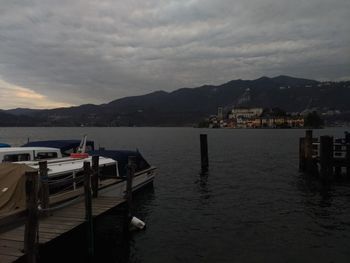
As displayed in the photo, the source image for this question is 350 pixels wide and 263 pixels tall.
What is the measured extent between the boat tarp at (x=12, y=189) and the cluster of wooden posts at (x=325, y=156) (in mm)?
21806

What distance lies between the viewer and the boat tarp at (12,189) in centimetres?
1251

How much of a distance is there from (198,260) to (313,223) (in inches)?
302

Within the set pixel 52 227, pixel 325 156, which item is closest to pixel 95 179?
pixel 52 227

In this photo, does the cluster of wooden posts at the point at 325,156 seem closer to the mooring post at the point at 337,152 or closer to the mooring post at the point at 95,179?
the mooring post at the point at 337,152

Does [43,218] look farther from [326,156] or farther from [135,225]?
[326,156]

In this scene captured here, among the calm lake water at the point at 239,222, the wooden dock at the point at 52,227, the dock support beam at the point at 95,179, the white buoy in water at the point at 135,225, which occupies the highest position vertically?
the dock support beam at the point at 95,179

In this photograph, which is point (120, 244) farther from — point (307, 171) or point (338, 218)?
point (307, 171)

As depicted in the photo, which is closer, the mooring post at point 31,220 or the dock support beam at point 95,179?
the mooring post at point 31,220

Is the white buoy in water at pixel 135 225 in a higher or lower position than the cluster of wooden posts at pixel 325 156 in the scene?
lower

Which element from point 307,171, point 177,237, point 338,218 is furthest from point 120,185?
point 307,171

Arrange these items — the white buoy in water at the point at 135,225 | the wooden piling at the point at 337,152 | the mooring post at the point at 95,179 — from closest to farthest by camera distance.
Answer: the mooring post at the point at 95,179, the white buoy in water at the point at 135,225, the wooden piling at the point at 337,152

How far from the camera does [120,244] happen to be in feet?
51.6

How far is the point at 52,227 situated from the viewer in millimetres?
11805

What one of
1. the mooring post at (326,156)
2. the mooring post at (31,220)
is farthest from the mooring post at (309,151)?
the mooring post at (31,220)
